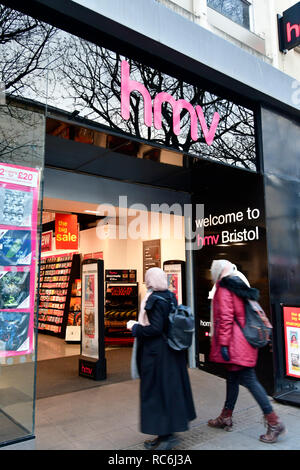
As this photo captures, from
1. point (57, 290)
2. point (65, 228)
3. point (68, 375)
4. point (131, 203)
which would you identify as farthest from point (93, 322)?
point (57, 290)

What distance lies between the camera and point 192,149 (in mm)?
4988

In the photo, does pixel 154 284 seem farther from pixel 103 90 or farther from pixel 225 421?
pixel 103 90

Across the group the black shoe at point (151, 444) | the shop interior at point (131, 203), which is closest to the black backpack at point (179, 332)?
the black shoe at point (151, 444)

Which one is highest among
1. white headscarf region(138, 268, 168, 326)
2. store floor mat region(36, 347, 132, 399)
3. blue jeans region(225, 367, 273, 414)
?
white headscarf region(138, 268, 168, 326)

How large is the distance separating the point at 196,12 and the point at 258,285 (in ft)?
13.7

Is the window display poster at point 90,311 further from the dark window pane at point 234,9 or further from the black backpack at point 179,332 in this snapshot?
the dark window pane at point 234,9

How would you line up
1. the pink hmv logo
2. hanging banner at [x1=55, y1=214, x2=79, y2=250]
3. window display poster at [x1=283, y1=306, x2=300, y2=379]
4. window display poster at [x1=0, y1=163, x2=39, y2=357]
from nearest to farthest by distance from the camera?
window display poster at [x1=0, y1=163, x2=39, y2=357] < the pink hmv logo < window display poster at [x1=283, y1=306, x2=300, y2=379] < hanging banner at [x1=55, y1=214, x2=79, y2=250]

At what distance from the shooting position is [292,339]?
4.98m

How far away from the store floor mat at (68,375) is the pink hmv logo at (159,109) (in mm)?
3799

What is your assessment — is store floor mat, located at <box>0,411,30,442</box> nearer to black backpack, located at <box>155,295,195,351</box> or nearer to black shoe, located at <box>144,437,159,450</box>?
black shoe, located at <box>144,437,159,450</box>

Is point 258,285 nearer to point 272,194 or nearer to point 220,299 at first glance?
point 272,194

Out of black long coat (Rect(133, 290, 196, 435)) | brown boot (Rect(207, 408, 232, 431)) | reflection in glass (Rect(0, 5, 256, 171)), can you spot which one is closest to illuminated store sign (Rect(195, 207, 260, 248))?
reflection in glass (Rect(0, 5, 256, 171))

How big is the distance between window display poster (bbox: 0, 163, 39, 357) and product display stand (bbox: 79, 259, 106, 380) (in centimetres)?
259

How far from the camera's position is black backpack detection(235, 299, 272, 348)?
3.43 m
